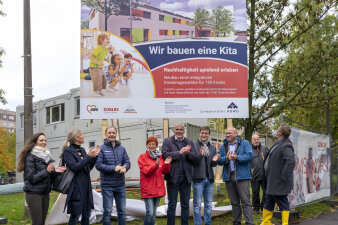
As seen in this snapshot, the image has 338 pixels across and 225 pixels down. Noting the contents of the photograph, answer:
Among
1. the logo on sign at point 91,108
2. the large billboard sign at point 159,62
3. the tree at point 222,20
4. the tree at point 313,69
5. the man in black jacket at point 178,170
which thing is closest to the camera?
the man in black jacket at point 178,170

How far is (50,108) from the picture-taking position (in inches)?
1083

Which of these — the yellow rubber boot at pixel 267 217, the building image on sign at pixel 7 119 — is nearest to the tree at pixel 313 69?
the yellow rubber boot at pixel 267 217

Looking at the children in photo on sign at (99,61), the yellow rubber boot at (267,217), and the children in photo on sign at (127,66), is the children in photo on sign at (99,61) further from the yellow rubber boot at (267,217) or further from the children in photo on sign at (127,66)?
the yellow rubber boot at (267,217)

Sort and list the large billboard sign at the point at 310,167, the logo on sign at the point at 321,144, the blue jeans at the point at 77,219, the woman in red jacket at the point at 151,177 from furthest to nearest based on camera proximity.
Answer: the logo on sign at the point at 321,144 < the large billboard sign at the point at 310,167 < the woman in red jacket at the point at 151,177 < the blue jeans at the point at 77,219

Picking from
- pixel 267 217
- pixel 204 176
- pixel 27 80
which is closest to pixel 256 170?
pixel 267 217

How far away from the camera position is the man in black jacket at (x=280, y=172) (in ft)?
22.3

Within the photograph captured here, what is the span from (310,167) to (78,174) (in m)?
6.23

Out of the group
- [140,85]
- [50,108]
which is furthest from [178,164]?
[50,108]

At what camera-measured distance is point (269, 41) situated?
39.4ft

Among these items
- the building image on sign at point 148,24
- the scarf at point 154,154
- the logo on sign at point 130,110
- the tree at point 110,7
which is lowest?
the scarf at point 154,154

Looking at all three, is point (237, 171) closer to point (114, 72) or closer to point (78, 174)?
point (78, 174)

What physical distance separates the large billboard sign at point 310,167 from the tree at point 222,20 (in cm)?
307

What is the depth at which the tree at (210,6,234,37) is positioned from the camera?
1030cm

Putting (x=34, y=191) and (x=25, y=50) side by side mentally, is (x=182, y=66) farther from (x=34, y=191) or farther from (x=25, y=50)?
(x=34, y=191)
